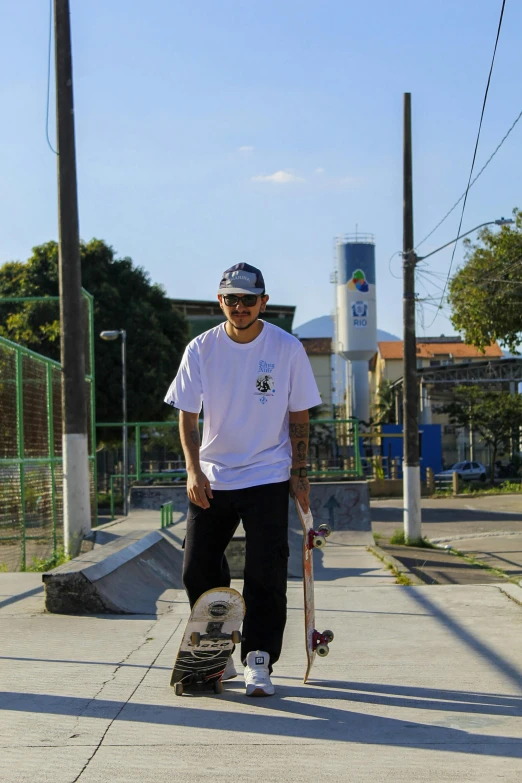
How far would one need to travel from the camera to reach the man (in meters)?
4.27

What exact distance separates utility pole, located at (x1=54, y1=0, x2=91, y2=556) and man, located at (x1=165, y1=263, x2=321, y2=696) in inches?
210

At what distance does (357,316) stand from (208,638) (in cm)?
7184

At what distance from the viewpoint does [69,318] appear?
32.1 ft

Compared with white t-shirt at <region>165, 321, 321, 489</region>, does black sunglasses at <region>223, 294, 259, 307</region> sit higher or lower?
higher

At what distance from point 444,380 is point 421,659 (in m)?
51.5

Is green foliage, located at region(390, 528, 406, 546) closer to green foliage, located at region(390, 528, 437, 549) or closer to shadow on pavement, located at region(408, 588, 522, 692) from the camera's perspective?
green foliage, located at region(390, 528, 437, 549)

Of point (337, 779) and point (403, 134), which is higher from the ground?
point (403, 134)

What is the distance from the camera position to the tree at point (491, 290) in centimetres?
2345

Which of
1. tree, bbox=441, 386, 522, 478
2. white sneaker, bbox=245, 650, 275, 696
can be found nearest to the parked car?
tree, bbox=441, 386, 522, 478

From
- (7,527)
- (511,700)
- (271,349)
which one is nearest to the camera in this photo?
(511,700)

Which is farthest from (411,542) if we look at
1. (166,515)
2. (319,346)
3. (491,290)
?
(319,346)

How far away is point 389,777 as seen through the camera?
307 centimetres

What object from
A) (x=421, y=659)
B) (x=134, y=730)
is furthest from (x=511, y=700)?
(x=134, y=730)

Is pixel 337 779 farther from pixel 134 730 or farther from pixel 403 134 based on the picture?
pixel 403 134
